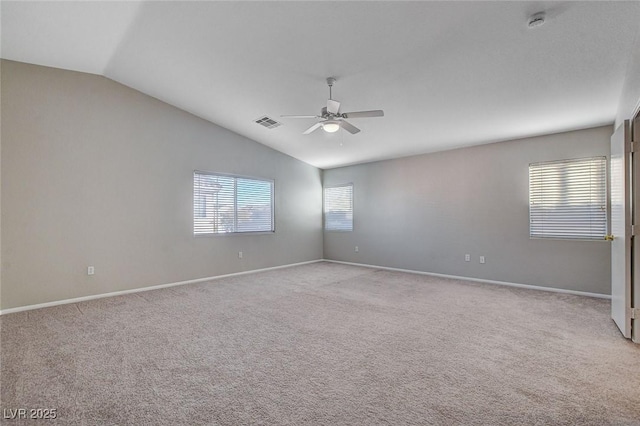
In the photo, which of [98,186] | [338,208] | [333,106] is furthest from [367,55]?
[338,208]

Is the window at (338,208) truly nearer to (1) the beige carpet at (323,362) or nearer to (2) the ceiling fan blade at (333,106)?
(1) the beige carpet at (323,362)

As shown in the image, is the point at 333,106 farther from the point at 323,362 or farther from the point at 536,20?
the point at 323,362

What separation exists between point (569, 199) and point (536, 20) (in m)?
3.22

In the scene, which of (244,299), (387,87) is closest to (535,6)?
(387,87)

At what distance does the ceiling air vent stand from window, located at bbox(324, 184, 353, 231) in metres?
2.70

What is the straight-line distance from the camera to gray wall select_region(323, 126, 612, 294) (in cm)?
451

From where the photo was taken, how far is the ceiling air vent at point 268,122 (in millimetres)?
5163

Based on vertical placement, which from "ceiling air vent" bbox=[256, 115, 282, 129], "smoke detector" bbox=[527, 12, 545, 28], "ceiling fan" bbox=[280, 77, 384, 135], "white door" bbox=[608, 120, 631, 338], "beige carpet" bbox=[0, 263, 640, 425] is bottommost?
"beige carpet" bbox=[0, 263, 640, 425]

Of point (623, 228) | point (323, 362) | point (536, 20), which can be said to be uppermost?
point (536, 20)

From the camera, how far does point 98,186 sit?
4.40 m

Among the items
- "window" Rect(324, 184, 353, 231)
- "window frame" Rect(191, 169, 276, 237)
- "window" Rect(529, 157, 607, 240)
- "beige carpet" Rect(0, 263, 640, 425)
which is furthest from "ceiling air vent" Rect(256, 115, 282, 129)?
"window" Rect(529, 157, 607, 240)

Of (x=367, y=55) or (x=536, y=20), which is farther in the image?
(x=367, y=55)

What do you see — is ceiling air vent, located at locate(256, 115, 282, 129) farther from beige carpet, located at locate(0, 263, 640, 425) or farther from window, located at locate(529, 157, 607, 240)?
window, located at locate(529, 157, 607, 240)

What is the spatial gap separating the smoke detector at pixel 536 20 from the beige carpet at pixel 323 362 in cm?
276
